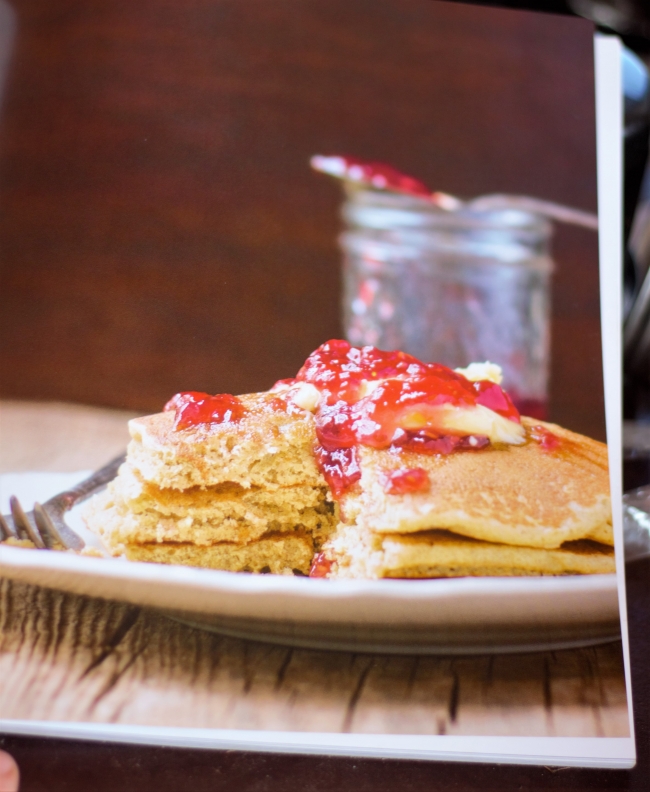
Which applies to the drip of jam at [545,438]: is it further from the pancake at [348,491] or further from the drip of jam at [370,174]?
the drip of jam at [370,174]

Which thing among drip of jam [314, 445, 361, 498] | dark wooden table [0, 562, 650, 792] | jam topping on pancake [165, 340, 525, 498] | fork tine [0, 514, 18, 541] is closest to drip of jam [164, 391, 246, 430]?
jam topping on pancake [165, 340, 525, 498]

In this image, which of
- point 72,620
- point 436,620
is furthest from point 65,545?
point 436,620

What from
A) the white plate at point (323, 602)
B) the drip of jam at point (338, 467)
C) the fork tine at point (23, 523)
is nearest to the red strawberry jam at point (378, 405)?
the drip of jam at point (338, 467)

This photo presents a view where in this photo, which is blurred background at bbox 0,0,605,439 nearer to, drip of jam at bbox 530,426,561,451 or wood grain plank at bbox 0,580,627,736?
drip of jam at bbox 530,426,561,451

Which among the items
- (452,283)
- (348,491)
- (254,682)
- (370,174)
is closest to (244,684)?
(254,682)

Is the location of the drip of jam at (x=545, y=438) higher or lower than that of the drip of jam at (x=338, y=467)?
higher

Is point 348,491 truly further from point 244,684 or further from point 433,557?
point 244,684
